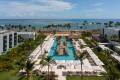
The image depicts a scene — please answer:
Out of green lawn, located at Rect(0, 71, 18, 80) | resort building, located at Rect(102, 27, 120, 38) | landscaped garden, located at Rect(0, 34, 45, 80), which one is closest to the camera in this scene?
green lawn, located at Rect(0, 71, 18, 80)

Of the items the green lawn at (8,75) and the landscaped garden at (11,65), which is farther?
the landscaped garden at (11,65)

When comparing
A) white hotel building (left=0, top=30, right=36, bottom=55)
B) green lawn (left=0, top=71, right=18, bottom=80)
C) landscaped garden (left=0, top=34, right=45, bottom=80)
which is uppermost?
white hotel building (left=0, top=30, right=36, bottom=55)

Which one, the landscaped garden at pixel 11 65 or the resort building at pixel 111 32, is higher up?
the resort building at pixel 111 32

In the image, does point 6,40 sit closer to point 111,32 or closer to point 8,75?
point 8,75

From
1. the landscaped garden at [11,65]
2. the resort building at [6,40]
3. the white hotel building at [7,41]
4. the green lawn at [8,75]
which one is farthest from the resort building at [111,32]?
the green lawn at [8,75]

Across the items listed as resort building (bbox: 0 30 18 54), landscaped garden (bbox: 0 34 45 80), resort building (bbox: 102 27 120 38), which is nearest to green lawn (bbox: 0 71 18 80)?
landscaped garden (bbox: 0 34 45 80)

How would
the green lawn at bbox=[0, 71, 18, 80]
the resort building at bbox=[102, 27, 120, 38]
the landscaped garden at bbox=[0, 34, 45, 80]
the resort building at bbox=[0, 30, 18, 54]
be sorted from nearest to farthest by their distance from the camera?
the green lawn at bbox=[0, 71, 18, 80], the landscaped garden at bbox=[0, 34, 45, 80], the resort building at bbox=[0, 30, 18, 54], the resort building at bbox=[102, 27, 120, 38]

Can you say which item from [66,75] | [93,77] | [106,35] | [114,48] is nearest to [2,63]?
[66,75]

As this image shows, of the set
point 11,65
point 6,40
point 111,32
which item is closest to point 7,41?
point 6,40

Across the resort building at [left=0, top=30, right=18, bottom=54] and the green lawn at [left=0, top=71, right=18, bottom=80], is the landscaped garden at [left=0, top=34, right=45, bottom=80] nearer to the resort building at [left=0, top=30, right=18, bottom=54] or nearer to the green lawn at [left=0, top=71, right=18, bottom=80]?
the green lawn at [left=0, top=71, right=18, bottom=80]

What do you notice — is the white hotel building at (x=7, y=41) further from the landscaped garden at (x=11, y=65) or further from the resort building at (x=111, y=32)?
the resort building at (x=111, y=32)

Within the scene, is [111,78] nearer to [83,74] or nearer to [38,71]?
[83,74]
